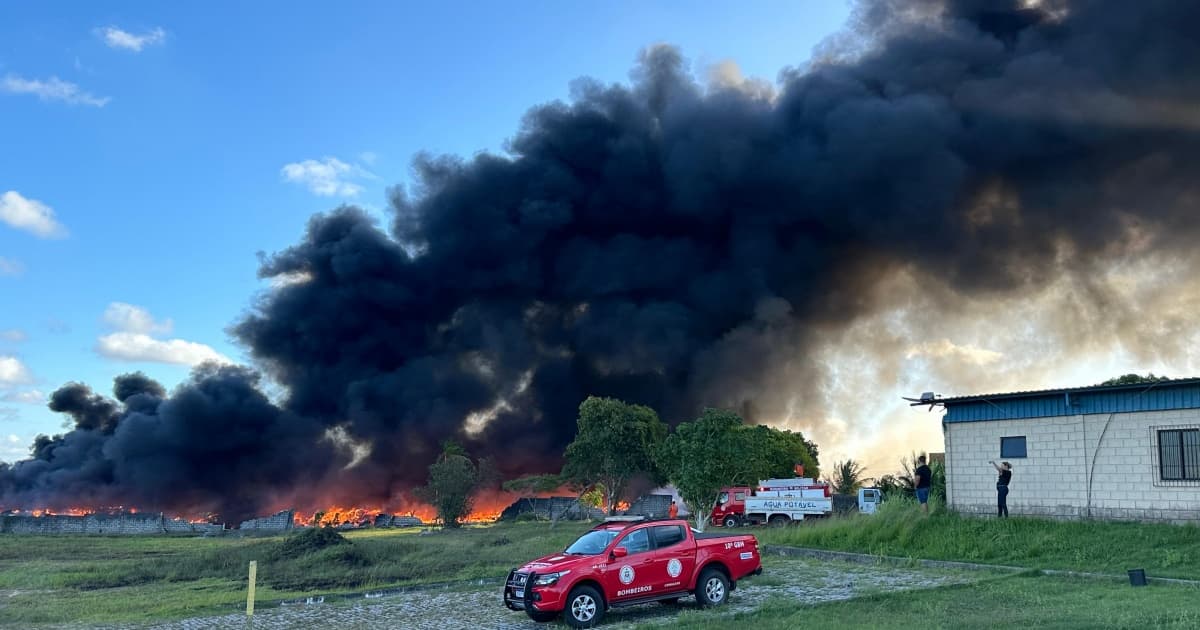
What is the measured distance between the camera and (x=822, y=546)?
84.9 feet

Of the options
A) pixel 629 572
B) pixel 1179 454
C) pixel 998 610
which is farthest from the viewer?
pixel 1179 454

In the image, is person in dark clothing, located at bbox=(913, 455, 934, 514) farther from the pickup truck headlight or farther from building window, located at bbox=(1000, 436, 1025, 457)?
the pickup truck headlight

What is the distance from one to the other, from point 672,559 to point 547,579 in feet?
7.84

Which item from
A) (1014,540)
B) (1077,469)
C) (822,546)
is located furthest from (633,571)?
(1077,469)

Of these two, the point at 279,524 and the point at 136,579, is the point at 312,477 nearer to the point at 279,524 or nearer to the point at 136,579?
the point at 279,524

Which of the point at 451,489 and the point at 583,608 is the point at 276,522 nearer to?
the point at 451,489

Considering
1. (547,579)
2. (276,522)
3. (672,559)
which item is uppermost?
(672,559)

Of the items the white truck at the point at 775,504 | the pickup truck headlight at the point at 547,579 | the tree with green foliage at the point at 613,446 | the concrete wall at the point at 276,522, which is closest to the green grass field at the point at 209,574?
the pickup truck headlight at the point at 547,579

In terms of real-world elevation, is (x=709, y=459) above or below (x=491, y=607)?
above

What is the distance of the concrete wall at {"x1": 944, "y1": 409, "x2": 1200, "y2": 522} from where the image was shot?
2217 cm

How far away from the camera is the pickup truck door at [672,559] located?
50.5ft

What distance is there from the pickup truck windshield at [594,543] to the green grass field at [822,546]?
1896mm

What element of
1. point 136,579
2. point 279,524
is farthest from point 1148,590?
point 279,524

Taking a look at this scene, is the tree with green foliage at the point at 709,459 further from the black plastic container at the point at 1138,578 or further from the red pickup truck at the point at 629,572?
the black plastic container at the point at 1138,578
